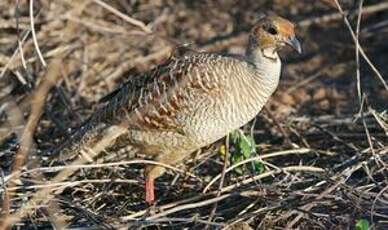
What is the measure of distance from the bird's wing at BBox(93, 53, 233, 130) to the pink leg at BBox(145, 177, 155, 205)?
33 centimetres

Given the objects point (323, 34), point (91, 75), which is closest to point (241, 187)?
point (91, 75)

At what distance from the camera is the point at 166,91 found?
4770 millimetres

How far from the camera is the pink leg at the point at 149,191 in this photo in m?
4.90

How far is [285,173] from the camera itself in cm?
492

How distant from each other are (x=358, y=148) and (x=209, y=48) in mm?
2549

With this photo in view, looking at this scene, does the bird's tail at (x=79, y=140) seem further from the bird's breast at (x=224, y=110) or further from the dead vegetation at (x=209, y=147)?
the bird's breast at (x=224, y=110)

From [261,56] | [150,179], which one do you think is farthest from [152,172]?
[261,56]

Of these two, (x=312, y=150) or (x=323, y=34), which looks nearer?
(x=312, y=150)

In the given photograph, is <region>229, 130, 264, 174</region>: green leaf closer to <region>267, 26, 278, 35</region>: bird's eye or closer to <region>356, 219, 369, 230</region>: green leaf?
<region>267, 26, 278, 35</region>: bird's eye

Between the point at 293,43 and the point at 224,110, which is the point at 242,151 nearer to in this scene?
the point at 224,110

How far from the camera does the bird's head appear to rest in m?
4.79

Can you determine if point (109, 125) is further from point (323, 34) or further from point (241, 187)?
point (323, 34)

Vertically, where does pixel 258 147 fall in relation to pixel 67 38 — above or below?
below

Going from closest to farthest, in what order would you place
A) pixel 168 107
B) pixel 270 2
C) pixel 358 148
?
pixel 168 107
pixel 358 148
pixel 270 2
